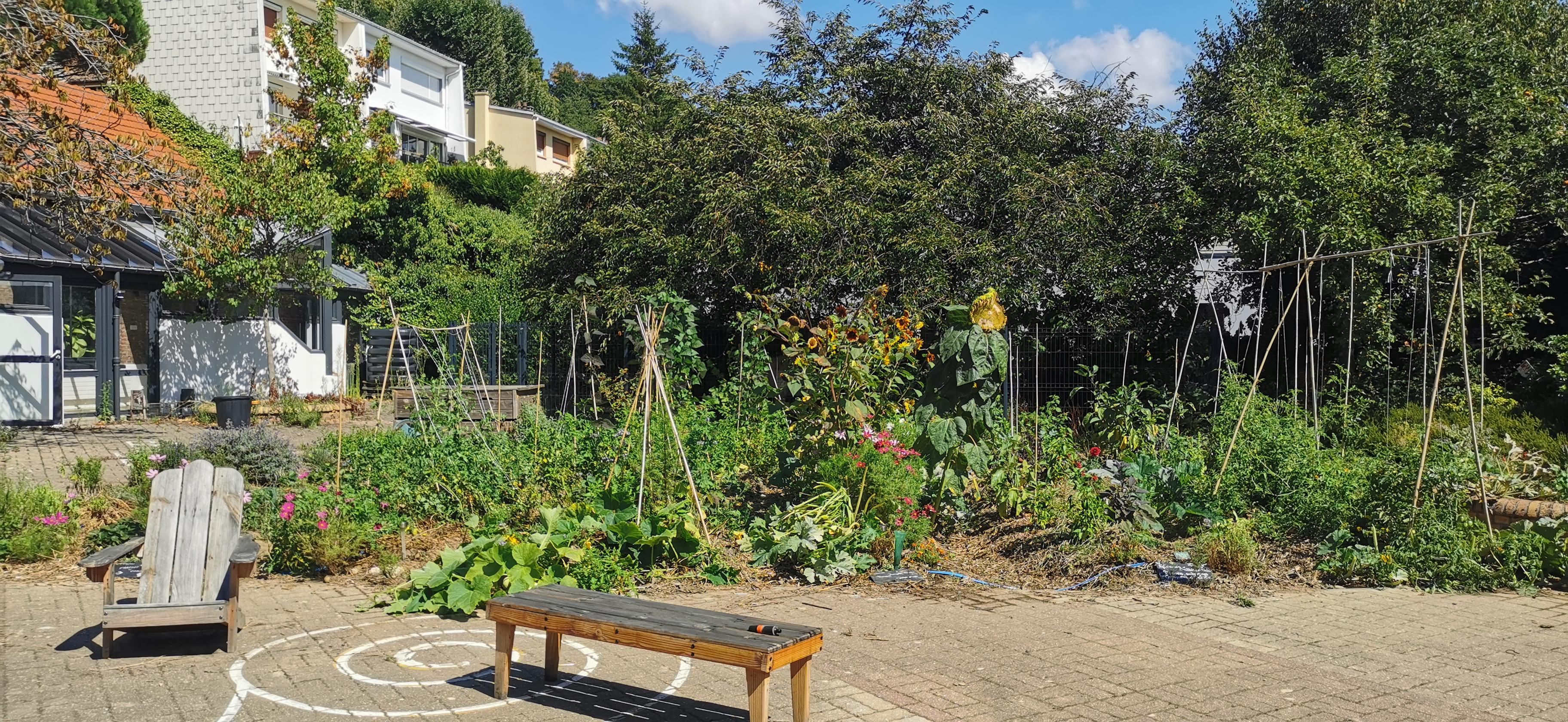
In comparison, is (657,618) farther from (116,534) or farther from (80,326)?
(80,326)

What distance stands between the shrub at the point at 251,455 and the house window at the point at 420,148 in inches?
1049

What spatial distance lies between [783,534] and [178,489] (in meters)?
3.63

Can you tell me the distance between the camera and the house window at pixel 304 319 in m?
20.9

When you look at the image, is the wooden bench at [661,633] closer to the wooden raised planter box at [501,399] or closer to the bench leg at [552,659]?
the bench leg at [552,659]

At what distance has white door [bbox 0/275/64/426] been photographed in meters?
14.7

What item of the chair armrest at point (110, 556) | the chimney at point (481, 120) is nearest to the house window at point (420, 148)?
the chimney at point (481, 120)

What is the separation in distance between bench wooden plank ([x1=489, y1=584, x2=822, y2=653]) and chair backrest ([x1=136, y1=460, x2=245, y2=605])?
1919 millimetres

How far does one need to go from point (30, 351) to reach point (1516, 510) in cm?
1727

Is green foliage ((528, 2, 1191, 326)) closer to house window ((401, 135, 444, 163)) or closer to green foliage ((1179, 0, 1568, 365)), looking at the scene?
green foliage ((1179, 0, 1568, 365))

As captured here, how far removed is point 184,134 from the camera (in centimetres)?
Result: 2005

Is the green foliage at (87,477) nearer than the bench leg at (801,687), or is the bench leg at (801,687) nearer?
the bench leg at (801,687)

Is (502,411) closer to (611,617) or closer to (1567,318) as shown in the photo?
(611,617)

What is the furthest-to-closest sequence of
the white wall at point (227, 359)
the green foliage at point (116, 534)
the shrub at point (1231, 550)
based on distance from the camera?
the white wall at point (227, 359) → the green foliage at point (116, 534) → the shrub at point (1231, 550)

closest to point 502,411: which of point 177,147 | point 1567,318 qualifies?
point 177,147
